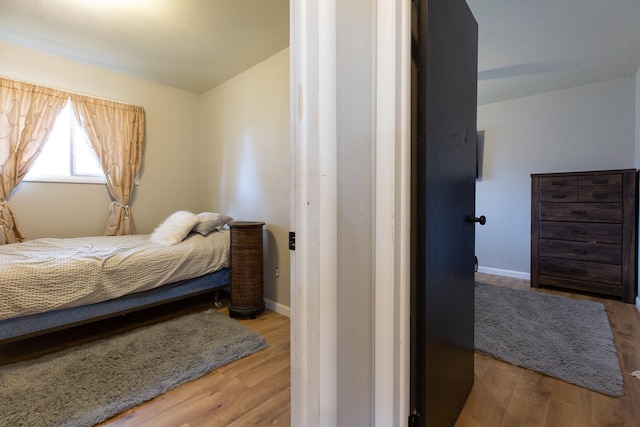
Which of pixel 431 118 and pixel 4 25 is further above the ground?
pixel 4 25

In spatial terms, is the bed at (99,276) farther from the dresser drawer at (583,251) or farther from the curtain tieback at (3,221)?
the dresser drawer at (583,251)

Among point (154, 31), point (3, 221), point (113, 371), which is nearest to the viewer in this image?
point (113, 371)

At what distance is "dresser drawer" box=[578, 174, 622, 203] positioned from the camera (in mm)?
2736

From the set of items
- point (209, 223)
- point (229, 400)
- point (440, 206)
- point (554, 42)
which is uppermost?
point (554, 42)

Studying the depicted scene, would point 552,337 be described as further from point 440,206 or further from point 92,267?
point 92,267

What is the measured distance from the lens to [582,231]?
2.94 m

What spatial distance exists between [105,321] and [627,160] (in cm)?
531

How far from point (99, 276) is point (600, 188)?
447 cm

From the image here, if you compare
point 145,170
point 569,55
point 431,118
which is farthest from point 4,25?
point 569,55

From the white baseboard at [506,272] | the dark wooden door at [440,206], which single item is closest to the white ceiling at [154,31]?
the dark wooden door at [440,206]

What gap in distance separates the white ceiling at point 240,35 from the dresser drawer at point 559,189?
42.5 inches

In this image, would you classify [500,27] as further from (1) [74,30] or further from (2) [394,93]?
(1) [74,30]

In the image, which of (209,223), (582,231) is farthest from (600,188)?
(209,223)

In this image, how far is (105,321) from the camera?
2.34m
